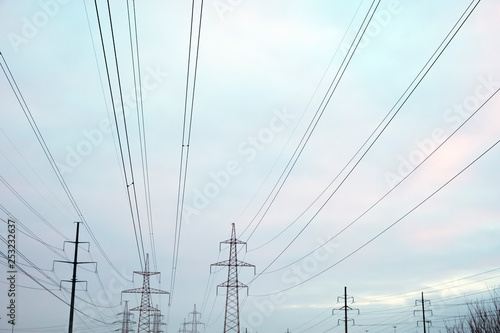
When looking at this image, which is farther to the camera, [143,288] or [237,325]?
[143,288]

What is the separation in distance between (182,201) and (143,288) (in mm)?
38630

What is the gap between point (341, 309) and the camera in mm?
69062

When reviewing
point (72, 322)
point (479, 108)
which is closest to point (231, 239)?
point (72, 322)

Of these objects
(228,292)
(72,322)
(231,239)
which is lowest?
(72,322)

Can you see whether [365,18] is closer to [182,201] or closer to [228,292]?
[182,201]

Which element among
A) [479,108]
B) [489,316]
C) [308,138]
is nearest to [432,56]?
[479,108]

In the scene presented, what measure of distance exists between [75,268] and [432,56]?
39921 millimetres

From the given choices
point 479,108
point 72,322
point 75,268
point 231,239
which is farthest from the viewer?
point 231,239

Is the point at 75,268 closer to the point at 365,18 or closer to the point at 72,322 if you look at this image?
the point at 72,322

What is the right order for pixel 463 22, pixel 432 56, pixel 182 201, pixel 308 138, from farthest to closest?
pixel 182 201 < pixel 308 138 < pixel 432 56 < pixel 463 22

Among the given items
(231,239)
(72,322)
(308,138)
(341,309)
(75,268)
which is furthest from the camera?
(341,309)

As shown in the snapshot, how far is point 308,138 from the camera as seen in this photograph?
2538 cm

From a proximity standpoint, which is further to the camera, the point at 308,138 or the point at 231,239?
the point at 231,239

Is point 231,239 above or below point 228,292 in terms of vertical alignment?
above
